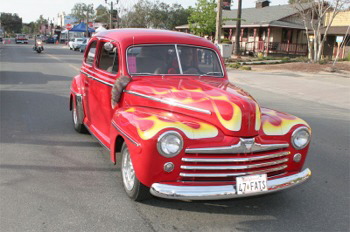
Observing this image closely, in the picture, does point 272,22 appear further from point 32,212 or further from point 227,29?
point 32,212

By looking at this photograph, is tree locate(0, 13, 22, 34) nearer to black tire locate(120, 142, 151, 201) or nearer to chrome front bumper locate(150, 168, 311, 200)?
black tire locate(120, 142, 151, 201)

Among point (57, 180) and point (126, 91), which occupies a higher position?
point (126, 91)

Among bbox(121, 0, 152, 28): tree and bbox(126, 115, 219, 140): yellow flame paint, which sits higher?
bbox(121, 0, 152, 28): tree

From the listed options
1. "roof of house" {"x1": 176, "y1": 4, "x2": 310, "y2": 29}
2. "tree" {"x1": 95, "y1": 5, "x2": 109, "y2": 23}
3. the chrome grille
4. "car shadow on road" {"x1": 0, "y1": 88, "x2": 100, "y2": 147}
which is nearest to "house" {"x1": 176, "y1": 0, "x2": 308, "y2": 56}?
"roof of house" {"x1": 176, "y1": 4, "x2": 310, "y2": 29}

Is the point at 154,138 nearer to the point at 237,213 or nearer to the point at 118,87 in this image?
the point at 237,213

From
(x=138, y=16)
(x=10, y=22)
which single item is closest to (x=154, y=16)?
(x=138, y=16)

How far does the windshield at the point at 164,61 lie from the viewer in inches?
193

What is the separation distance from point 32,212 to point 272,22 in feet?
117

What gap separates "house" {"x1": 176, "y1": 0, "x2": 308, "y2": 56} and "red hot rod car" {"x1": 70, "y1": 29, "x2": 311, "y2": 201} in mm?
31705

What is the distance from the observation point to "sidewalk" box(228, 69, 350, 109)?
510 inches

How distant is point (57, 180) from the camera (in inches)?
180

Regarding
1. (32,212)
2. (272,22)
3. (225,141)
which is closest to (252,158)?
(225,141)

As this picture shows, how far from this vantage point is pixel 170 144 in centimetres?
348

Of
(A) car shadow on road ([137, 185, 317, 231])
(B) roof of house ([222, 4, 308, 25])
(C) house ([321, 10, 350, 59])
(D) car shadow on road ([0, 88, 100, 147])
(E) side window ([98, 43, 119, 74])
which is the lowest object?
(A) car shadow on road ([137, 185, 317, 231])
